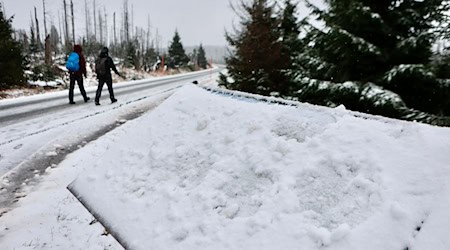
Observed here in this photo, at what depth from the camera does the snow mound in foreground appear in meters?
1.84

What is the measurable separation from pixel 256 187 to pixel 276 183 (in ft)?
0.53

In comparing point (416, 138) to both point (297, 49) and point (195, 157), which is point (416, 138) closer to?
point (195, 157)

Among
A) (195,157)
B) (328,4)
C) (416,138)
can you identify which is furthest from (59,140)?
(328,4)

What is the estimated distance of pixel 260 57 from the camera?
10086 millimetres

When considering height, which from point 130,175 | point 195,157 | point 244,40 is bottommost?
point 130,175

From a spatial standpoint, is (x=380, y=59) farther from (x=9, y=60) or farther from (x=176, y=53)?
(x=176, y=53)

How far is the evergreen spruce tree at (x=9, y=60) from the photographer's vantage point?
1383 centimetres

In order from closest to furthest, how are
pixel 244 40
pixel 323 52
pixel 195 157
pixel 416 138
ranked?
pixel 416 138 < pixel 195 157 < pixel 323 52 < pixel 244 40

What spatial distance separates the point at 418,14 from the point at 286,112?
4919 millimetres

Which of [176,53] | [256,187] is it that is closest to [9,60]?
[256,187]

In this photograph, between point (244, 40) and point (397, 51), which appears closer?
point (397, 51)

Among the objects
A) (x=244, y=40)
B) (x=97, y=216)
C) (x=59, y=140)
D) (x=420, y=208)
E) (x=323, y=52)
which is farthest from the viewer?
(x=244, y=40)

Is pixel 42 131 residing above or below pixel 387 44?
below

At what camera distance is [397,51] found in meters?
6.29
